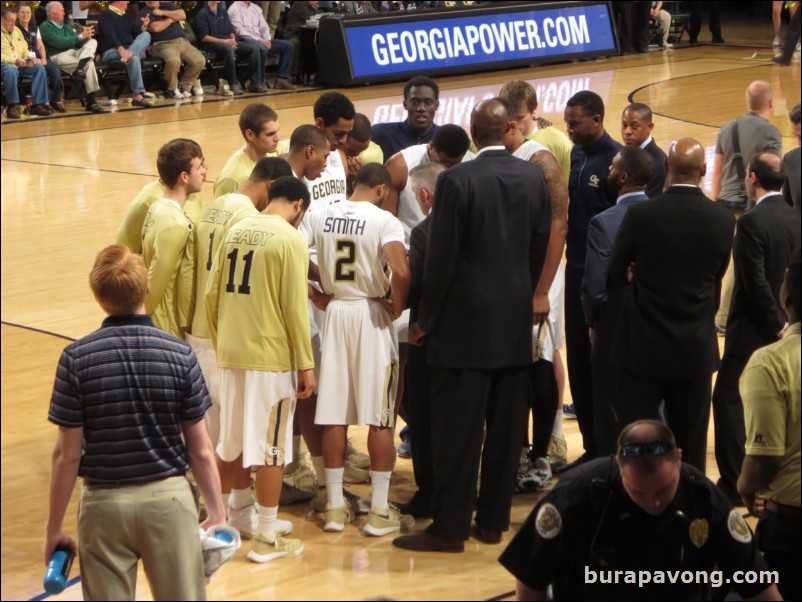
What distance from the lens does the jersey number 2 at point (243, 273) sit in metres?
4.97

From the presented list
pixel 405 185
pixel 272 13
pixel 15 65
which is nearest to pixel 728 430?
pixel 405 185

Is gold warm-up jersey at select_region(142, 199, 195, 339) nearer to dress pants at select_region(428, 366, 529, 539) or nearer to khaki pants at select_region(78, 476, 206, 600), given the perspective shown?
dress pants at select_region(428, 366, 529, 539)

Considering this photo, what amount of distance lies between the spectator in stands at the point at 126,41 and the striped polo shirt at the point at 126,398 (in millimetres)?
14223

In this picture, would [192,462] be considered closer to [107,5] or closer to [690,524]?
[690,524]

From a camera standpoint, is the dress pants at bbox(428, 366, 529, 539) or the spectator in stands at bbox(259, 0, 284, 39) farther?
the spectator in stands at bbox(259, 0, 284, 39)

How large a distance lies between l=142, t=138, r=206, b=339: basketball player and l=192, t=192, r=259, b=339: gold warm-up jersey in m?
0.04

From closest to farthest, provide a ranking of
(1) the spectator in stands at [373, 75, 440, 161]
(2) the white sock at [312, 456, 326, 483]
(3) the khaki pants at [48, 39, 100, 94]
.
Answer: (2) the white sock at [312, 456, 326, 483] → (1) the spectator in stands at [373, 75, 440, 161] → (3) the khaki pants at [48, 39, 100, 94]

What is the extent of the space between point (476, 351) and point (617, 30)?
62.7 ft

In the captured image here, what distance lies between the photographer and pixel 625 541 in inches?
140

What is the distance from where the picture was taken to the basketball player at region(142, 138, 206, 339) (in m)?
5.40

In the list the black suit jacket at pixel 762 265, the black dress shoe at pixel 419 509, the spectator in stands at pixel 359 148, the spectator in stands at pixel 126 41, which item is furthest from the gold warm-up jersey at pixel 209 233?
the spectator in stands at pixel 126 41

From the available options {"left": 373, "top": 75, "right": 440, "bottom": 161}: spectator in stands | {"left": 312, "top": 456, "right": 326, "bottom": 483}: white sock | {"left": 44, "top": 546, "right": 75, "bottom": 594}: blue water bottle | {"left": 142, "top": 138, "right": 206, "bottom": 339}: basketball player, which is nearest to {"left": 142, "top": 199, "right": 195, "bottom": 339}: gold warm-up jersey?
{"left": 142, "top": 138, "right": 206, "bottom": 339}: basketball player

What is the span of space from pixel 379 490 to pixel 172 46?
531 inches

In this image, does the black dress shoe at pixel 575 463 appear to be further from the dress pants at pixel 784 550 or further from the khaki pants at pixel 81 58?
the khaki pants at pixel 81 58
